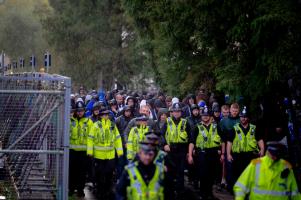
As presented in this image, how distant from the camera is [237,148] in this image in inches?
589

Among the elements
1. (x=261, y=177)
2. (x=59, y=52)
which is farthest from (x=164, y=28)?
(x=59, y=52)

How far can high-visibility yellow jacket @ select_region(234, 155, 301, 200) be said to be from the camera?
30.2 ft

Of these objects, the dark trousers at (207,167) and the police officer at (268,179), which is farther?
the dark trousers at (207,167)

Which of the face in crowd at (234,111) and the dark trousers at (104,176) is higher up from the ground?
the face in crowd at (234,111)

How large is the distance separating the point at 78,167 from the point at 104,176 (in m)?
0.92

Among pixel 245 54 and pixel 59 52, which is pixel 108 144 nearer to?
pixel 245 54

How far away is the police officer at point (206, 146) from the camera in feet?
53.3

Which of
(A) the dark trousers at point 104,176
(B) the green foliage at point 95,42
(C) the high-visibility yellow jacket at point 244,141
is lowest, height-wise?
(A) the dark trousers at point 104,176

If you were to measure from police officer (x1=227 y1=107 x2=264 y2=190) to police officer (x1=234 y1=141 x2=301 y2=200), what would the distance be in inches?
211

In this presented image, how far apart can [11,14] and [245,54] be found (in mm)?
58449

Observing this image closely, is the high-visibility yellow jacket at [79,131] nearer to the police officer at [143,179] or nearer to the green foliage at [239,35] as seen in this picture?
the green foliage at [239,35]

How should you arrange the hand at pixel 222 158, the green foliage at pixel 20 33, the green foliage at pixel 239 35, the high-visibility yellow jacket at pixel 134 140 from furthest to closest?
1. the green foliage at pixel 20 33
2. the hand at pixel 222 158
3. the green foliage at pixel 239 35
4. the high-visibility yellow jacket at pixel 134 140

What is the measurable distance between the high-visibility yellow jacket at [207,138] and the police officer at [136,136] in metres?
1.98

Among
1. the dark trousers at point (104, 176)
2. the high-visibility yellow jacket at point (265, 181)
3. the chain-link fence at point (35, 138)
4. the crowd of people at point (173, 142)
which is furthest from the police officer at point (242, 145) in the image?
the high-visibility yellow jacket at point (265, 181)
